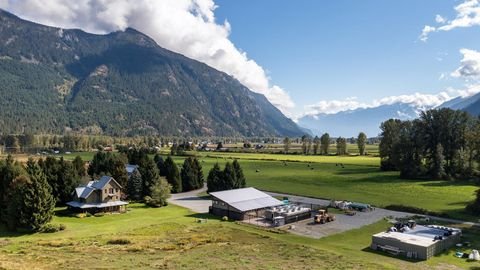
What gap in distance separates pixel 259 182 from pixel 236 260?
66914 millimetres

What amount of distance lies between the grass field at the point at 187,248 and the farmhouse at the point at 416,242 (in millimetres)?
1486

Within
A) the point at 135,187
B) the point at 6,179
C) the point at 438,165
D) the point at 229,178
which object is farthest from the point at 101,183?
the point at 438,165

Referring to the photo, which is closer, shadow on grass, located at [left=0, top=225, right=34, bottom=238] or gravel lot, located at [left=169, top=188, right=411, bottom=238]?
shadow on grass, located at [left=0, top=225, right=34, bottom=238]

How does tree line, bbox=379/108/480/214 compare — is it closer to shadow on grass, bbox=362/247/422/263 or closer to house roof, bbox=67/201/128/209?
shadow on grass, bbox=362/247/422/263

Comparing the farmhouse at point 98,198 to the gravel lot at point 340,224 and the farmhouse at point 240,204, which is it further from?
the gravel lot at point 340,224

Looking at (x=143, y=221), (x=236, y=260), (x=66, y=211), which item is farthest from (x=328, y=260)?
(x=66, y=211)

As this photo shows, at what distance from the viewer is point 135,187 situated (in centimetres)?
8781

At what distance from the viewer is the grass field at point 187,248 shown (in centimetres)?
4238

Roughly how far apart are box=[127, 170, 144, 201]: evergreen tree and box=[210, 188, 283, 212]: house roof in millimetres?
22727

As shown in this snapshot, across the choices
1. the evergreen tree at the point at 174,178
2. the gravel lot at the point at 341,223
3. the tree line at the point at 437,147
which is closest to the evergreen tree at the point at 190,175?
the evergreen tree at the point at 174,178

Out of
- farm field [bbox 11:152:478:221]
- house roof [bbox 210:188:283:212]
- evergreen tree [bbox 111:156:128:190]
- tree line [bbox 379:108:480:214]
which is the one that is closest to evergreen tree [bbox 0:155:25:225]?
evergreen tree [bbox 111:156:128:190]

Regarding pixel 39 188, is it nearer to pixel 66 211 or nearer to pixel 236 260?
pixel 66 211

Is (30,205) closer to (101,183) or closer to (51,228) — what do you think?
(51,228)

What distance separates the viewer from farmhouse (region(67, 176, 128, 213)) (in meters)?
72.2
